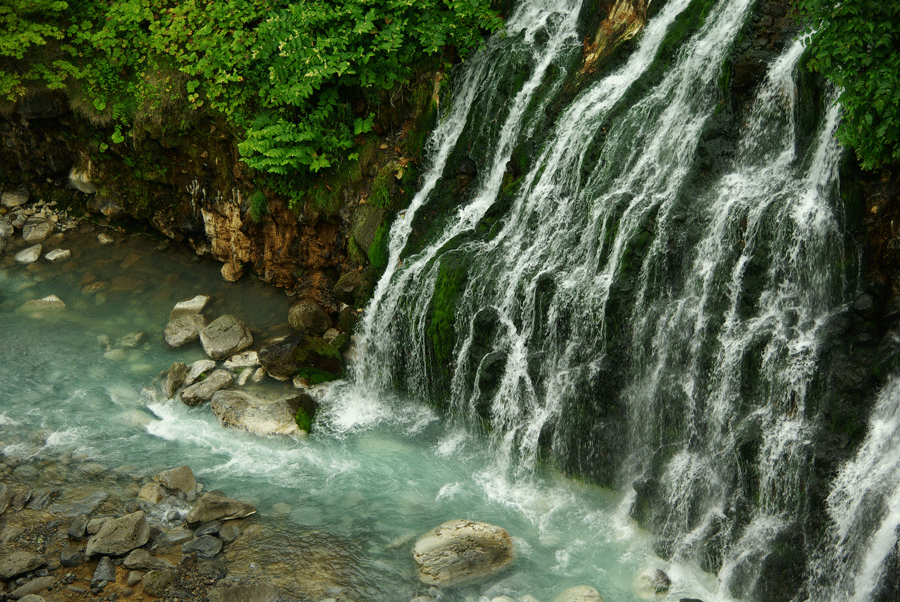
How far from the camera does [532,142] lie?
436 inches

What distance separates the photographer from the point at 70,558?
25.9ft

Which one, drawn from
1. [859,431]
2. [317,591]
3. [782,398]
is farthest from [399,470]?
[859,431]

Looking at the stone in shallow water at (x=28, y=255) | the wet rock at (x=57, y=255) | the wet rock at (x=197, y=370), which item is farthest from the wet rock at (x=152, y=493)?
the stone in shallow water at (x=28, y=255)

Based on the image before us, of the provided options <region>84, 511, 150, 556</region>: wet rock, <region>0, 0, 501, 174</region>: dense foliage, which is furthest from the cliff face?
<region>84, 511, 150, 556</region>: wet rock

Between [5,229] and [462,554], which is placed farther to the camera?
[5,229]

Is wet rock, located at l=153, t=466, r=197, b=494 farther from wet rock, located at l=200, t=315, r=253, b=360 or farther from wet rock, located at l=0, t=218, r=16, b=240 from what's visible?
wet rock, located at l=0, t=218, r=16, b=240

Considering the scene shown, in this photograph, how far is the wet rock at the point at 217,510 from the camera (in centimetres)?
877

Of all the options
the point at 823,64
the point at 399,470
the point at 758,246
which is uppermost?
the point at 823,64

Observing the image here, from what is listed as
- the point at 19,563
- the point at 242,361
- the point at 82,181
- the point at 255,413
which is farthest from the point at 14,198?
the point at 19,563

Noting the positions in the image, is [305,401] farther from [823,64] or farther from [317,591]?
[823,64]

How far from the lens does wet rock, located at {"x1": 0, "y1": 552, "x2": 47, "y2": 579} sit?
7.63 metres

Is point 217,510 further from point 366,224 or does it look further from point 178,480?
point 366,224

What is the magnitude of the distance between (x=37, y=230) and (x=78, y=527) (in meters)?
9.11

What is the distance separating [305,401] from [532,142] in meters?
5.29
